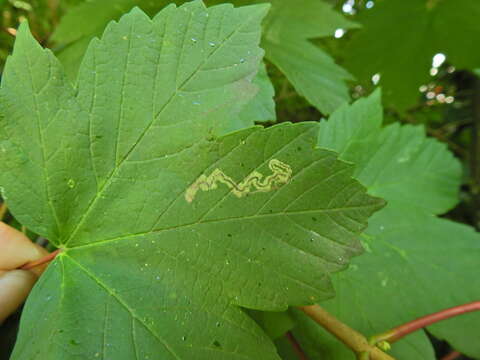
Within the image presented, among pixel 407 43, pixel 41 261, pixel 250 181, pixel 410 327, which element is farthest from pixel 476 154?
pixel 41 261

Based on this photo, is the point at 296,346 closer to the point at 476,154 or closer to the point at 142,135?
the point at 142,135

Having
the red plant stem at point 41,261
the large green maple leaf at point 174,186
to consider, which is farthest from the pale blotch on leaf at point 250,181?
the red plant stem at point 41,261

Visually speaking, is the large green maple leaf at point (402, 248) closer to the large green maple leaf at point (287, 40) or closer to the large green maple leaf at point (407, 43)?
the large green maple leaf at point (287, 40)

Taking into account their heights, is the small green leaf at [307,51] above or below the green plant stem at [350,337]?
above

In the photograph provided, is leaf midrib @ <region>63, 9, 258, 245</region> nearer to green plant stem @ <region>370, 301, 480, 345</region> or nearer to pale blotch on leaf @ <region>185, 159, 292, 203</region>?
pale blotch on leaf @ <region>185, 159, 292, 203</region>

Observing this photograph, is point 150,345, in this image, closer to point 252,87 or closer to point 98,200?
point 98,200

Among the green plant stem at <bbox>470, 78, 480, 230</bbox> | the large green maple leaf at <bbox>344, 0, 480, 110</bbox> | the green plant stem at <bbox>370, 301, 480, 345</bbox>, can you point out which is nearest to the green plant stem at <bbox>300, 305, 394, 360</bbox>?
the green plant stem at <bbox>370, 301, 480, 345</bbox>
